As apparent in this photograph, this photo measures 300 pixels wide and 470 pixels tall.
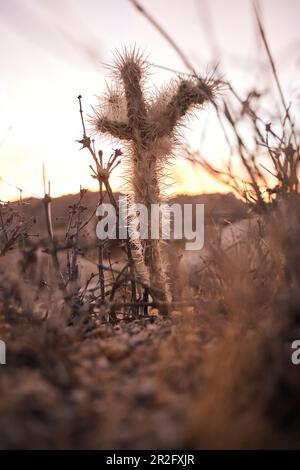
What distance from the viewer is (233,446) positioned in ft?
3.87

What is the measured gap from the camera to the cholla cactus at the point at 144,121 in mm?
4809

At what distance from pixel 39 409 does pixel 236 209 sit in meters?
1.71

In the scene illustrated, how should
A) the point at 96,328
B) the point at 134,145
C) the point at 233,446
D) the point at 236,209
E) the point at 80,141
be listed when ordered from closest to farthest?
the point at 233,446 < the point at 96,328 < the point at 236,209 < the point at 80,141 < the point at 134,145

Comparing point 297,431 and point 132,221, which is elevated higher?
point 132,221

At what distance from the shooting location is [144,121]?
5.07m

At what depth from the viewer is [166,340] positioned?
2059 millimetres

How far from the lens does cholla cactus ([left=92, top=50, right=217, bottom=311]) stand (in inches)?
189

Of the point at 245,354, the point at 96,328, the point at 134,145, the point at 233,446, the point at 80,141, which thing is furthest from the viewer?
the point at 134,145

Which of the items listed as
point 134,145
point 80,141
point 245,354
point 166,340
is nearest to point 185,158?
point 166,340

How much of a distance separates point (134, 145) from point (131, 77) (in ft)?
2.32

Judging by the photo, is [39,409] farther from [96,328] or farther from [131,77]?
[131,77]

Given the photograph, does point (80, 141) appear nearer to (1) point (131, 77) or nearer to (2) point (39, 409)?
(1) point (131, 77)
